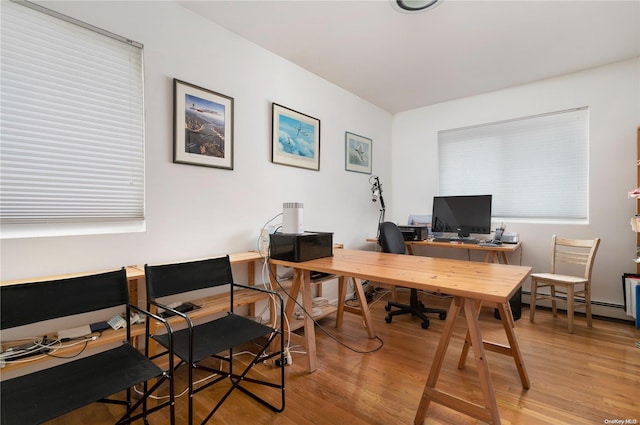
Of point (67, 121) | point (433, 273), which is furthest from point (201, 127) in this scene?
point (433, 273)

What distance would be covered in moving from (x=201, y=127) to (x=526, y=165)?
3741 millimetres

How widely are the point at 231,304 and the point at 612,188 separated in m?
3.95

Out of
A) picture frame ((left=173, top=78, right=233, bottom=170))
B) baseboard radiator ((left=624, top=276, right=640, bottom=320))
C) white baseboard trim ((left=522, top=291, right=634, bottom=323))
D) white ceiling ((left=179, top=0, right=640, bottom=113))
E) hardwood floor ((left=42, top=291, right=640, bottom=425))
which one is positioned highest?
white ceiling ((left=179, top=0, right=640, bottom=113))

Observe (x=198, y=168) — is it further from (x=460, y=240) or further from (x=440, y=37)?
(x=460, y=240)

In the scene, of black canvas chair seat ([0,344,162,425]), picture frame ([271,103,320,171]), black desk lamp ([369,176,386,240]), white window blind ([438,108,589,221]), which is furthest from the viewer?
black desk lamp ([369,176,386,240])

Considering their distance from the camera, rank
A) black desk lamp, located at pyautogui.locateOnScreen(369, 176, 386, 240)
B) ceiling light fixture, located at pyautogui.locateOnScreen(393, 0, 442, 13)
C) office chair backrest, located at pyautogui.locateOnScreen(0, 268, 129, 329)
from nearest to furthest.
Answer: office chair backrest, located at pyautogui.locateOnScreen(0, 268, 129, 329), ceiling light fixture, located at pyautogui.locateOnScreen(393, 0, 442, 13), black desk lamp, located at pyautogui.locateOnScreen(369, 176, 386, 240)

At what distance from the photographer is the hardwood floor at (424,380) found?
5.27 ft

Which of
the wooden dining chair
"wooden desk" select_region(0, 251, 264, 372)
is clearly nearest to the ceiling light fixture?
"wooden desk" select_region(0, 251, 264, 372)

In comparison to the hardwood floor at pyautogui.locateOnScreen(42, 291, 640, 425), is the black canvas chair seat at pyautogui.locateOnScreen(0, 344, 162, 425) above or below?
A: above

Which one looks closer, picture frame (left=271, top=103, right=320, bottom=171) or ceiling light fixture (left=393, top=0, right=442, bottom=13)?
ceiling light fixture (left=393, top=0, right=442, bottom=13)

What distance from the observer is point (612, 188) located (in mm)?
3070

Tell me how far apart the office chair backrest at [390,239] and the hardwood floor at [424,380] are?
0.80 m

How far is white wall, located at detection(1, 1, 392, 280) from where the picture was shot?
1773mm

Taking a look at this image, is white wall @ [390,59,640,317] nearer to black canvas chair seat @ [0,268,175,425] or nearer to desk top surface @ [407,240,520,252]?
desk top surface @ [407,240,520,252]
